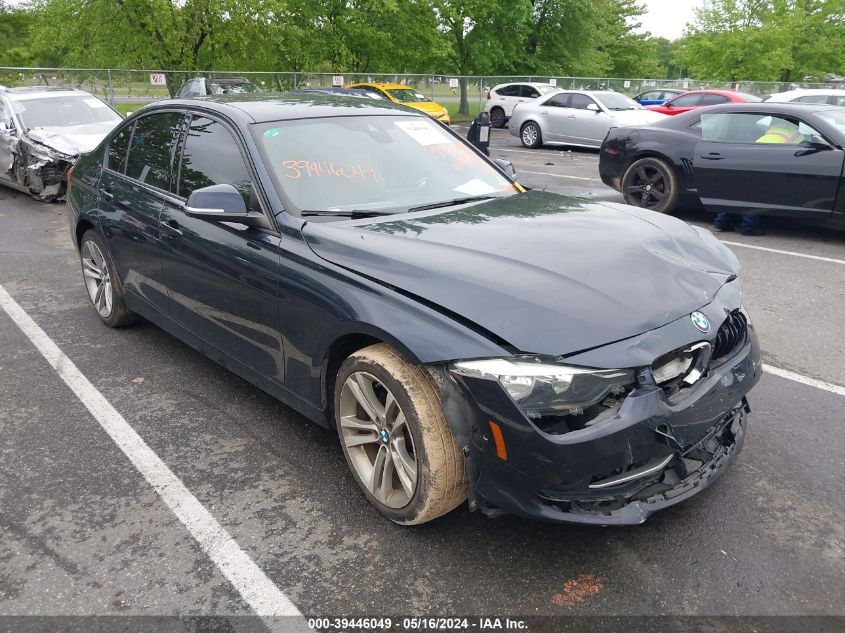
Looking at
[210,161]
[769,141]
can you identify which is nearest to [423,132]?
[210,161]

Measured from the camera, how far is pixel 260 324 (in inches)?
132

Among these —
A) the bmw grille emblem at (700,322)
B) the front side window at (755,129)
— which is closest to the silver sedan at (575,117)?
the front side window at (755,129)

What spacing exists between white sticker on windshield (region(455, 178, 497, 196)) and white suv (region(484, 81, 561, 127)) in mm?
21245

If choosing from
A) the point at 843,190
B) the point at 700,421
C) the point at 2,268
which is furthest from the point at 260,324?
the point at 843,190

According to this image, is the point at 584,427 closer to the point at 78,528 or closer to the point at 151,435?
the point at 78,528

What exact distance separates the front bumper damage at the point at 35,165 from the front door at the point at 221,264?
7053 mm

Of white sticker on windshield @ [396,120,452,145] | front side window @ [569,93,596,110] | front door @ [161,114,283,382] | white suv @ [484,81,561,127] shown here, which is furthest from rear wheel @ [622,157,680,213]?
white suv @ [484,81,561,127]

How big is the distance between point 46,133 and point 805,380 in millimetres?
10262

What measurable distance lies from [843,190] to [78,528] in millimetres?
7583

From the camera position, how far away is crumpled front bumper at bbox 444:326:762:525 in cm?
234

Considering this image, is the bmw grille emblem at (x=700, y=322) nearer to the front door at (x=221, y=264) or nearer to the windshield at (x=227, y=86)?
the front door at (x=221, y=264)

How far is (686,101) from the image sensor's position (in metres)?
19.8

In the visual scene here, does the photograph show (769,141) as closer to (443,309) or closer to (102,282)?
(443,309)

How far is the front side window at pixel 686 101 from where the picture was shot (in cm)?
1956
